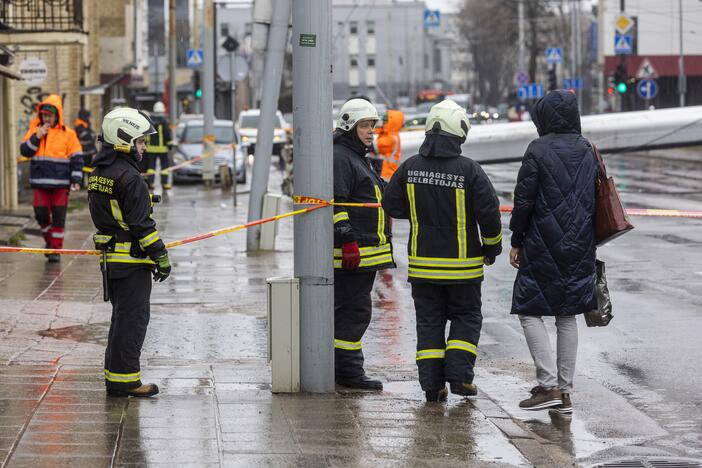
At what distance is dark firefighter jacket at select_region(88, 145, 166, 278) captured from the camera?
793 centimetres

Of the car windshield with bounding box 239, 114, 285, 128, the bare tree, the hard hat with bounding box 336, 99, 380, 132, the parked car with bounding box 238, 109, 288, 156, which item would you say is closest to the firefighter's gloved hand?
the hard hat with bounding box 336, 99, 380, 132

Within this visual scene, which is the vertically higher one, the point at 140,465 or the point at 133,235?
the point at 133,235

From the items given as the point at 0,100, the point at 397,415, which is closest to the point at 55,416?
the point at 397,415

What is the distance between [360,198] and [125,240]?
1.53 metres

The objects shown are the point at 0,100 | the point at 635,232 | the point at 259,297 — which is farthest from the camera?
the point at 0,100

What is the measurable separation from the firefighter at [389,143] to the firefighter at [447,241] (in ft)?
35.2

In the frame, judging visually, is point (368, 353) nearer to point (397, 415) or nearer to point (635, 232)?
point (397, 415)

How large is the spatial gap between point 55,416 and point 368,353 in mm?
3184

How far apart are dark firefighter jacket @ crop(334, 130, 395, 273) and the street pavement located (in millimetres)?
807

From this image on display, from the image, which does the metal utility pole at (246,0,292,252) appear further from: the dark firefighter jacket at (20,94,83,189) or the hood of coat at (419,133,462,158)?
the hood of coat at (419,133,462,158)

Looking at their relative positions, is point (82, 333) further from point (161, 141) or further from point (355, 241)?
point (161, 141)

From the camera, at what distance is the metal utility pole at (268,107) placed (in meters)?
17.0

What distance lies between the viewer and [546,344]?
8086 mm

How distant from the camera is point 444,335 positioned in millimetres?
8234
